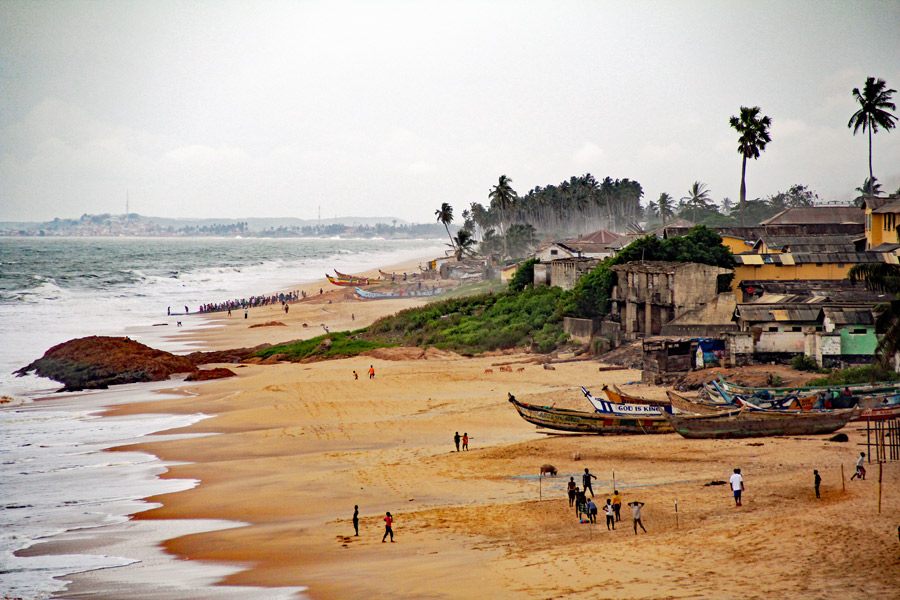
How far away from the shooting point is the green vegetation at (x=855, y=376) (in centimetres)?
2805

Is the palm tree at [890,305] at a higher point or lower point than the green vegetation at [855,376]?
higher

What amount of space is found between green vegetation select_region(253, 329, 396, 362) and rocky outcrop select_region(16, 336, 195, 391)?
258 inches

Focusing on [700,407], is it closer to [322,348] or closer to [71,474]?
[71,474]

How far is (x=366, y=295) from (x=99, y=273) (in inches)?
2577

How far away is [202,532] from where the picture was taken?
1967cm

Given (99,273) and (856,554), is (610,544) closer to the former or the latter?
(856,554)

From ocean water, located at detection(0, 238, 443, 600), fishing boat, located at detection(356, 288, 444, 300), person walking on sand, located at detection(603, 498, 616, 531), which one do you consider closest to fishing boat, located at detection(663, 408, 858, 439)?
person walking on sand, located at detection(603, 498, 616, 531)

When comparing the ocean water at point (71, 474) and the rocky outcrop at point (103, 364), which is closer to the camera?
the ocean water at point (71, 474)

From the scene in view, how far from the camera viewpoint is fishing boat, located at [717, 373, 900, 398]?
1024 inches

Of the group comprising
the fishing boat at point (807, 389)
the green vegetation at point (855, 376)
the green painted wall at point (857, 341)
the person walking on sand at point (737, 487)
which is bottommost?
the person walking on sand at point (737, 487)

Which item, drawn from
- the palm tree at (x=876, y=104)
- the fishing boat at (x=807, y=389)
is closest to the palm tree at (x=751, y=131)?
the palm tree at (x=876, y=104)

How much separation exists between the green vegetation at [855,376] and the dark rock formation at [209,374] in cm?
3091

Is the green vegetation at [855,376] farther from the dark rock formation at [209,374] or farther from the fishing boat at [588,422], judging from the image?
the dark rock formation at [209,374]

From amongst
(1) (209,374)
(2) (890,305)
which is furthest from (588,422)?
(1) (209,374)
